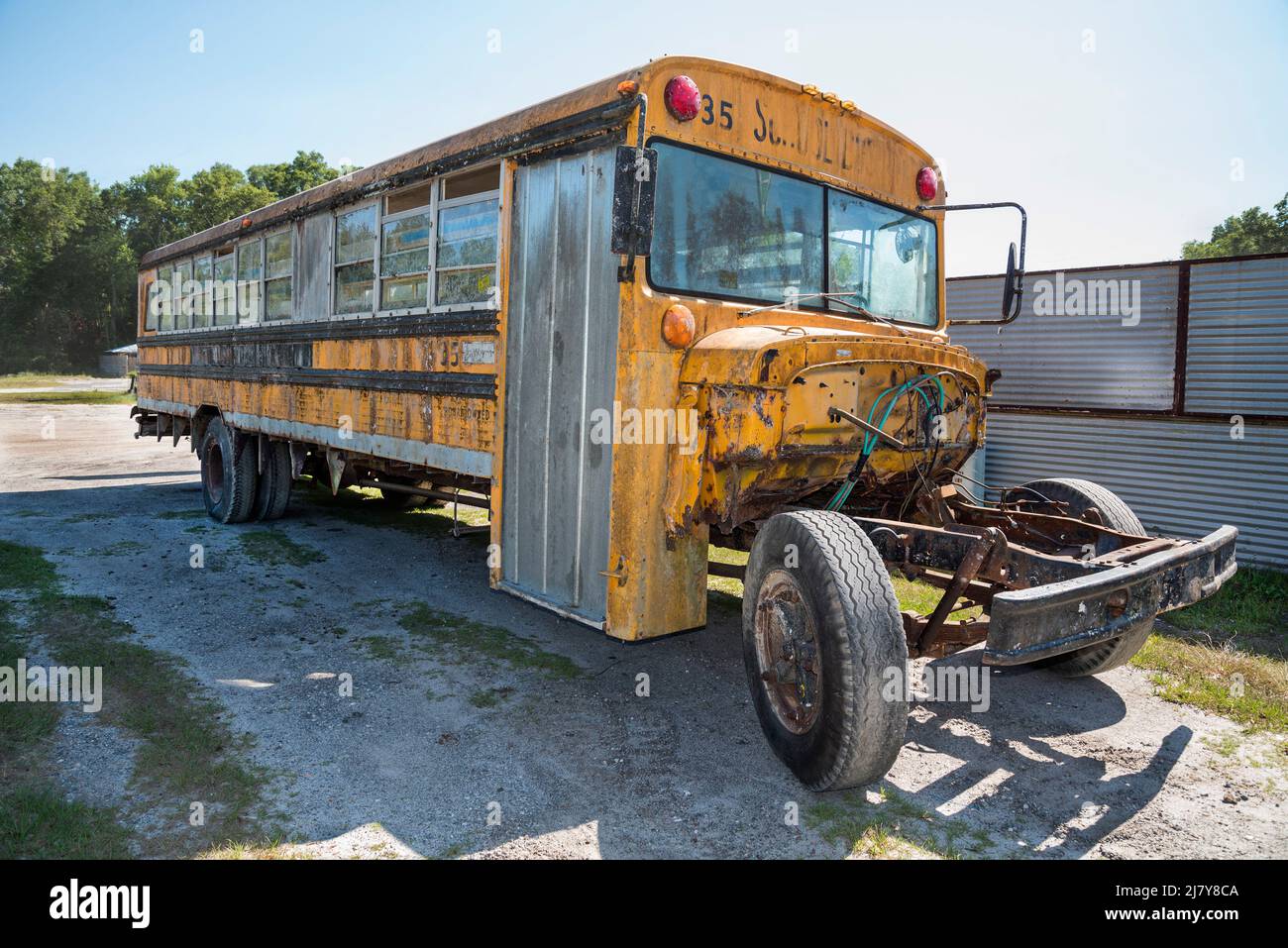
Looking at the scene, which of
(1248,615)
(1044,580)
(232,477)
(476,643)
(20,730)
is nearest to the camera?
(1044,580)

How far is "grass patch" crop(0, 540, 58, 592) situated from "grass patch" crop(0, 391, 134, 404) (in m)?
22.6

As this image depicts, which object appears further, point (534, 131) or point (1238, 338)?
point (1238, 338)

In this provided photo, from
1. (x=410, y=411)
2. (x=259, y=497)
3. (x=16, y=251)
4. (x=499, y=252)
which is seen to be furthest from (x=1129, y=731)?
(x=16, y=251)

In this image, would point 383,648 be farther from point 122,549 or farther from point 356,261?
point 122,549

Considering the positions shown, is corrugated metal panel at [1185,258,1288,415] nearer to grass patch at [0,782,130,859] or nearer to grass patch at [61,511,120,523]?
grass patch at [0,782,130,859]

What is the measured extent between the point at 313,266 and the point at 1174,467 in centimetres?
768

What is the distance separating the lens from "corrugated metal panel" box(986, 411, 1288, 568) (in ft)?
23.8

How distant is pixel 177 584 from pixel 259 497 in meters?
2.51

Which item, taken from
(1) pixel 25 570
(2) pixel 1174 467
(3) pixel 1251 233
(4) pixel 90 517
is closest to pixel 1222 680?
(2) pixel 1174 467

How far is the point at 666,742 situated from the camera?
3938 mm

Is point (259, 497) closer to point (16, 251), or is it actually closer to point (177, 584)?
point (177, 584)

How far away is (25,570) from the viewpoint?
6.54 metres

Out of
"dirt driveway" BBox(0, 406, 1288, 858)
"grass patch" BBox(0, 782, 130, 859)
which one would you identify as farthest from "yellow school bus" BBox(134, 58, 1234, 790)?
"grass patch" BBox(0, 782, 130, 859)

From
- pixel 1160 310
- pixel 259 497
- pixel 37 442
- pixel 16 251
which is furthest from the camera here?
pixel 16 251
